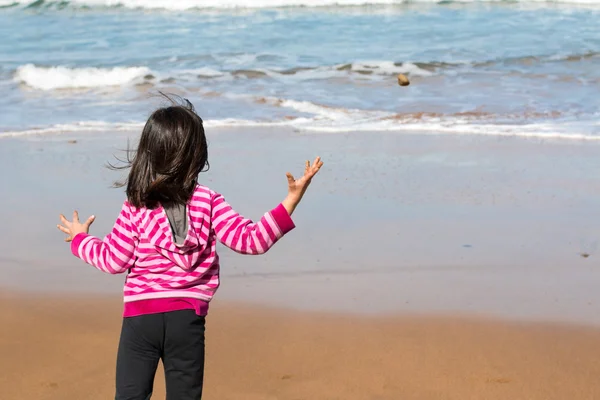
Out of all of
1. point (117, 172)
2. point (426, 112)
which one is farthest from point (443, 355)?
point (426, 112)

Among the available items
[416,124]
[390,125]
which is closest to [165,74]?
[390,125]

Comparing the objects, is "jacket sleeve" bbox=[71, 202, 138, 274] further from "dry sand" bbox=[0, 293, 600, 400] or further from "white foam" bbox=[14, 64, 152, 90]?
"white foam" bbox=[14, 64, 152, 90]

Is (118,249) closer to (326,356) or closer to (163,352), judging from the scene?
(163,352)

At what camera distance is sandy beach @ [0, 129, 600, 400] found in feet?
12.0

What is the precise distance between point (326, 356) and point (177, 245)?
1434 mm

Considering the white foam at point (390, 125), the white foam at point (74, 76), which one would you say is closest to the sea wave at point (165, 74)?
the white foam at point (74, 76)

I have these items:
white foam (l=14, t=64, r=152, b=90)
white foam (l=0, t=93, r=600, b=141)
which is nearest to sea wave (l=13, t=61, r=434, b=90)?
white foam (l=14, t=64, r=152, b=90)

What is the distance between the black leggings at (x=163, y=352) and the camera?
263 cm

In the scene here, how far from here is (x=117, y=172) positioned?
23.8 feet

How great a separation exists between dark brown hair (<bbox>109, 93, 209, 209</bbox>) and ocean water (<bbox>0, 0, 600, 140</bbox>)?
6.29 metres

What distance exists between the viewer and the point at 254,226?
2.65 m

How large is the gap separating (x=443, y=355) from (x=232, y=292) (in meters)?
1.23

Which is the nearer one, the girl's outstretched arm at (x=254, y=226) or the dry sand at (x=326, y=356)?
the girl's outstretched arm at (x=254, y=226)

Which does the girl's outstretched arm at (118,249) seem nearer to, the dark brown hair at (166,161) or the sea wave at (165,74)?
the dark brown hair at (166,161)
